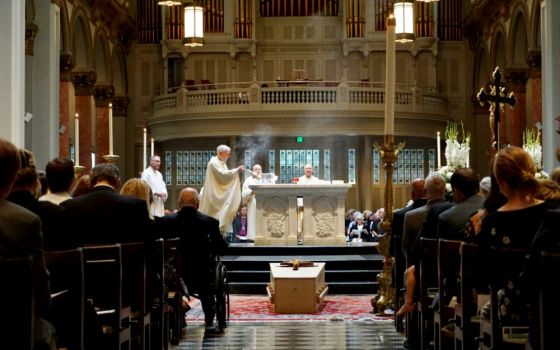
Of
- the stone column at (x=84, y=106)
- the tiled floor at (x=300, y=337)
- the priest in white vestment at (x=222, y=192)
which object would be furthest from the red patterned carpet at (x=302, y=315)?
the stone column at (x=84, y=106)

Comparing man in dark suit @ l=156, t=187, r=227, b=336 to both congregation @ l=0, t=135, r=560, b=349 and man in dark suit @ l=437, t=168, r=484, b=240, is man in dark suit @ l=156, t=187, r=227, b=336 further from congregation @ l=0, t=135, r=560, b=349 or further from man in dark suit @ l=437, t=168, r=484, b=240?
man in dark suit @ l=437, t=168, r=484, b=240

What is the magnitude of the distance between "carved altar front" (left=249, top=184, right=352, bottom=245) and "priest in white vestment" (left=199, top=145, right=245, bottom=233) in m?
0.99

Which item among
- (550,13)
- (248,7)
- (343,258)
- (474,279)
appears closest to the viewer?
(474,279)

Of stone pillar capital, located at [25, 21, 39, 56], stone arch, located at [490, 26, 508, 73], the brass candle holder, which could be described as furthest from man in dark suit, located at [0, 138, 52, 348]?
stone arch, located at [490, 26, 508, 73]

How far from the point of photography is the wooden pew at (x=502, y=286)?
5.02m

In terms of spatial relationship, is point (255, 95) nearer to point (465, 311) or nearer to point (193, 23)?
point (193, 23)

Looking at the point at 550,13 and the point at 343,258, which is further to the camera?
the point at 550,13

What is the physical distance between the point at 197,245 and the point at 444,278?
140 inches

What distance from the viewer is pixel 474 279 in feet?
18.8

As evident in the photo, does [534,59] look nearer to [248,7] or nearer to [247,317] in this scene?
[248,7]

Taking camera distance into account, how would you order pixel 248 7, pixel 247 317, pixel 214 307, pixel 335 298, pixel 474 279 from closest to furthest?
1. pixel 474 279
2. pixel 214 307
3. pixel 247 317
4. pixel 335 298
5. pixel 248 7

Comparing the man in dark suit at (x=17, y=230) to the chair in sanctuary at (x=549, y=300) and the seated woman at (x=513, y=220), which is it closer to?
the chair in sanctuary at (x=549, y=300)

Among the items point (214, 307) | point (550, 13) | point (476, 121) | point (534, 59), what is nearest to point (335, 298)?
point (214, 307)

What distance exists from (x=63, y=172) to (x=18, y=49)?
5.79 metres
